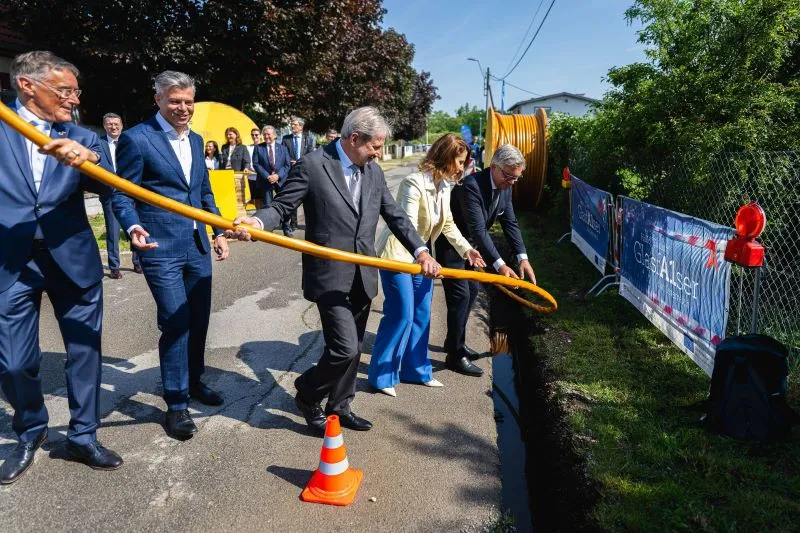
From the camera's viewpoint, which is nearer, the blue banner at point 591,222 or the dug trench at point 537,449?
the dug trench at point 537,449

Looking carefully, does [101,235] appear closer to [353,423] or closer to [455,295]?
[455,295]

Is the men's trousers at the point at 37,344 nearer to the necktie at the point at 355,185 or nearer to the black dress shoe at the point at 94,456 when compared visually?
the black dress shoe at the point at 94,456

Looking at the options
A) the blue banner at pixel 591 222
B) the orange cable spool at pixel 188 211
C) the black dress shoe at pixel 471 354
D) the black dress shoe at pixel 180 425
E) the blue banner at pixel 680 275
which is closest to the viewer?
the orange cable spool at pixel 188 211

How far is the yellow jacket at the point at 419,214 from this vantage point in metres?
3.99

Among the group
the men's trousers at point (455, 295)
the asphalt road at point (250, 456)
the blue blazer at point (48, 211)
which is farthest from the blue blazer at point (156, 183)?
the men's trousers at point (455, 295)

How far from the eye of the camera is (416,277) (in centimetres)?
419

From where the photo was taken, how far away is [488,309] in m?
6.68

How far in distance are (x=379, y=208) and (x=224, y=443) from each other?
1.74 metres

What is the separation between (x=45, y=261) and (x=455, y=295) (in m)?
2.89

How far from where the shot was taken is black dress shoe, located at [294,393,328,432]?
11.5 feet

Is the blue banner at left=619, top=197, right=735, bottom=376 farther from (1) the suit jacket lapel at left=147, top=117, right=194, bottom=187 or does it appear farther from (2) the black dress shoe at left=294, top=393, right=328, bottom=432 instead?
(1) the suit jacket lapel at left=147, top=117, right=194, bottom=187

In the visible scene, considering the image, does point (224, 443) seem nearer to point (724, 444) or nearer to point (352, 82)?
point (724, 444)

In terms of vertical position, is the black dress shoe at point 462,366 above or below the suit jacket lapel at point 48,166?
below

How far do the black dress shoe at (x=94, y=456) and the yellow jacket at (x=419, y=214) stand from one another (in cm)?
209
